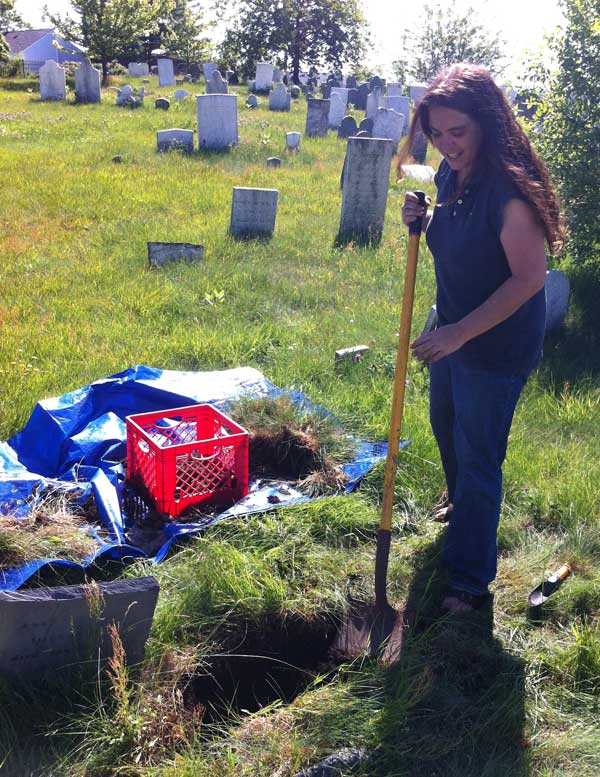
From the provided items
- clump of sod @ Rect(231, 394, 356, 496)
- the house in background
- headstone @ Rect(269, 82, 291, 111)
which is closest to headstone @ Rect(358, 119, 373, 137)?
headstone @ Rect(269, 82, 291, 111)

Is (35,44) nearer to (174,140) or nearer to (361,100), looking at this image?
(361,100)

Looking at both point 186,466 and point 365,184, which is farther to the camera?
point 365,184

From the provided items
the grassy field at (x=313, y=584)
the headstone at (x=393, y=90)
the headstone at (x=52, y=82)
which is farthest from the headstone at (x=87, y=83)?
the grassy field at (x=313, y=584)

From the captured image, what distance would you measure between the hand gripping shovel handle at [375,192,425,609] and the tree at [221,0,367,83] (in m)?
37.0

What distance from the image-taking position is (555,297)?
593 cm

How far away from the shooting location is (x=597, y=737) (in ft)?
7.47

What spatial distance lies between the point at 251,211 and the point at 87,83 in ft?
50.2

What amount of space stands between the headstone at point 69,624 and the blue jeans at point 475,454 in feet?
3.93

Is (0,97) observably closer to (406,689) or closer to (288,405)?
(288,405)

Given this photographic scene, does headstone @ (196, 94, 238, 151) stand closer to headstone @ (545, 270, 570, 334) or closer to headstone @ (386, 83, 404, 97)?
headstone @ (545, 270, 570, 334)

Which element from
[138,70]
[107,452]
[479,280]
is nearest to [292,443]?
[107,452]

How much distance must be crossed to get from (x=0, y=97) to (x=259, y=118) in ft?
26.7

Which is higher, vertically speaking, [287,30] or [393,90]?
[287,30]

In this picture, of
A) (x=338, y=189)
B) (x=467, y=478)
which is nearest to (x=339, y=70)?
(x=338, y=189)
